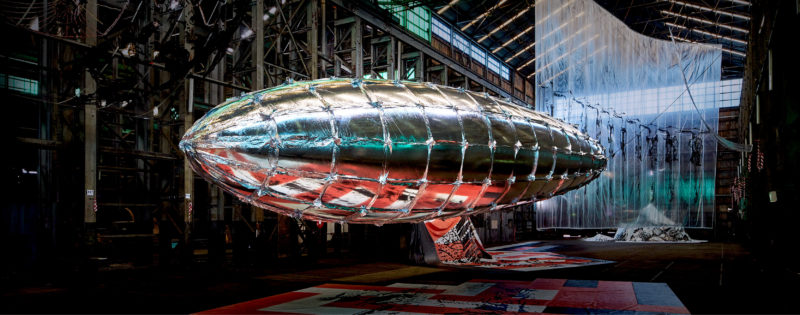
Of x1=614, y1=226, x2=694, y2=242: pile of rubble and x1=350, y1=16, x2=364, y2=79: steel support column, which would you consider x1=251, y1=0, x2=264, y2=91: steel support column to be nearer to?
x1=350, y1=16, x2=364, y2=79: steel support column

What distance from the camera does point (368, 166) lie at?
6.61 m

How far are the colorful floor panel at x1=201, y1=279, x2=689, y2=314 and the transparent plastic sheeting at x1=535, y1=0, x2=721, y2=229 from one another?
327 inches

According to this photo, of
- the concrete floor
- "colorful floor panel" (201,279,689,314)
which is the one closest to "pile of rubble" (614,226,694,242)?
the concrete floor

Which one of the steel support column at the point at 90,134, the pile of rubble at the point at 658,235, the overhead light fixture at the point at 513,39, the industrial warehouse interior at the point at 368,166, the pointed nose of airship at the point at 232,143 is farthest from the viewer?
the overhead light fixture at the point at 513,39

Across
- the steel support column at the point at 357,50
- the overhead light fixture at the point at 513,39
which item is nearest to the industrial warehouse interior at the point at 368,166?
the steel support column at the point at 357,50

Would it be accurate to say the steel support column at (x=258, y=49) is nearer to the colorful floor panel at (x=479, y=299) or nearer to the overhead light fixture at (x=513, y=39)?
the colorful floor panel at (x=479, y=299)

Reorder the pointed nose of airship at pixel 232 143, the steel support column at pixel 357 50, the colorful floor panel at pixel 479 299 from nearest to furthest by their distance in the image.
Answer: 1. the pointed nose of airship at pixel 232 143
2. the colorful floor panel at pixel 479 299
3. the steel support column at pixel 357 50

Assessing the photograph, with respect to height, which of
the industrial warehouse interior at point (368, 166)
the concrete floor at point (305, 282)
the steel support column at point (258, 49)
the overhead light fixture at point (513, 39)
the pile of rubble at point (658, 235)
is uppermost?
the overhead light fixture at point (513, 39)

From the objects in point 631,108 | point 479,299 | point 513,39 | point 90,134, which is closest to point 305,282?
point 479,299

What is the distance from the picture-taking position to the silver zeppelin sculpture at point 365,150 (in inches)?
253

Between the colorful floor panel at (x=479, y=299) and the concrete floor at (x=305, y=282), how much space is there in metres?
0.55

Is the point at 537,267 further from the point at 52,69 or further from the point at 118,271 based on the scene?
the point at 52,69

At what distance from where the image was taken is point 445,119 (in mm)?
7180

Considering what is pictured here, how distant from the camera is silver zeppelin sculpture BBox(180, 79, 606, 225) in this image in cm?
642
